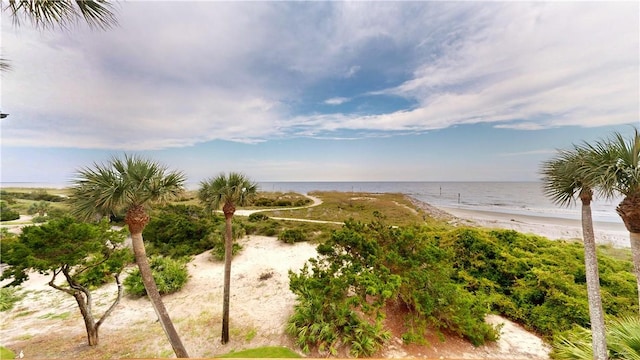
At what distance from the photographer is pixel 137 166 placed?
3.12 meters

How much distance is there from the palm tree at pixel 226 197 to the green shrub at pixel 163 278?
3.48m

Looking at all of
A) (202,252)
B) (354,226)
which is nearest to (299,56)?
(354,226)

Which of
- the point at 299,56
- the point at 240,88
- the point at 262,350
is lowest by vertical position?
the point at 262,350

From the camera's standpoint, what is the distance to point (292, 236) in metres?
11.1

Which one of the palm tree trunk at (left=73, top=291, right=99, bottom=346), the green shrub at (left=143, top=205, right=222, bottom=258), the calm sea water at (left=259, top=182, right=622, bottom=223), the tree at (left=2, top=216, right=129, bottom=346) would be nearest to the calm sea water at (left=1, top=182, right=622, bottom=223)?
the calm sea water at (left=259, top=182, right=622, bottom=223)

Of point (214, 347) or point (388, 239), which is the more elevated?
point (388, 239)

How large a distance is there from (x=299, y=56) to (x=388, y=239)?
21.5 feet

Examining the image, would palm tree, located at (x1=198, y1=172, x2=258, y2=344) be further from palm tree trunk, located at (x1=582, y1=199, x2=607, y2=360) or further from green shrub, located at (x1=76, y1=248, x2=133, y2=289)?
palm tree trunk, located at (x1=582, y1=199, x2=607, y2=360)

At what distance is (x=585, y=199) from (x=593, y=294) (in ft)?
3.71

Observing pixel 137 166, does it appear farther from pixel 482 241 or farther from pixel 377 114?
pixel 377 114

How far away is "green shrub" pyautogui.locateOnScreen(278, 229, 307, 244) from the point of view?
35.9ft

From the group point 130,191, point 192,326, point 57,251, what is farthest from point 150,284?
point 192,326

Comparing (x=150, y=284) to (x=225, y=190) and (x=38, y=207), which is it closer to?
(x=225, y=190)

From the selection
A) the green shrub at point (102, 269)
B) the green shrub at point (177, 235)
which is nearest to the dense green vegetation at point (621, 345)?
the green shrub at point (102, 269)
